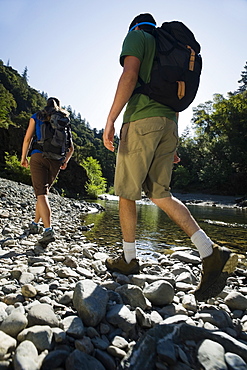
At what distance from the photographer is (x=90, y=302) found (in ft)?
4.52

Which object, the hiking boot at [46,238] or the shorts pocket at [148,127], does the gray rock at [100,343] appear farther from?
the hiking boot at [46,238]

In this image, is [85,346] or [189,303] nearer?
[85,346]

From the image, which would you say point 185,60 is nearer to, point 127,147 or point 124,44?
point 124,44

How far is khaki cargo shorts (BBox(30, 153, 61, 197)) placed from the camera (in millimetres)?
3156

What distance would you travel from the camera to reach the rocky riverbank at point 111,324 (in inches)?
38.7

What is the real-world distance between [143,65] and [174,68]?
10.3 inches

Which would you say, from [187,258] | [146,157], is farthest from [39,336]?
[187,258]

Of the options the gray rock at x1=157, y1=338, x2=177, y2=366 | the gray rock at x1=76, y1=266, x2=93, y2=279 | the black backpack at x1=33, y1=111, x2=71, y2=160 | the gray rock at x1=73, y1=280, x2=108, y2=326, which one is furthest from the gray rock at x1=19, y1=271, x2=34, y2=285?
the black backpack at x1=33, y1=111, x2=71, y2=160

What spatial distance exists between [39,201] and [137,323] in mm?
2198

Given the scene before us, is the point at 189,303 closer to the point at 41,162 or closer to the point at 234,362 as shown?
the point at 234,362

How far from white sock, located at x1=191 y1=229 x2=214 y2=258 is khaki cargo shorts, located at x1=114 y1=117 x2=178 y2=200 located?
393 millimetres

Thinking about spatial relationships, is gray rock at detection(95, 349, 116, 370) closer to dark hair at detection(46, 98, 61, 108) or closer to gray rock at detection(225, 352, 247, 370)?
gray rock at detection(225, 352, 247, 370)

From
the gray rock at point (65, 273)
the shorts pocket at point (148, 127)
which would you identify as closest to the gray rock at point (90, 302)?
the gray rock at point (65, 273)

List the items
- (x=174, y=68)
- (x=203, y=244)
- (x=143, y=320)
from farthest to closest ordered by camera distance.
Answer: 1. (x=174, y=68)
2. (x=203, y=244)
3. (x=143, y=320)
